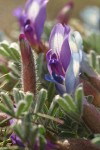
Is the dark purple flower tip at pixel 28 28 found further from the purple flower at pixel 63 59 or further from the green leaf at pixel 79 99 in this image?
the green leaf at pixel 79 99

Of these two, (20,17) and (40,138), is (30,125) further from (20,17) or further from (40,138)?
(20,17)

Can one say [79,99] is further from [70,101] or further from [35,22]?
[35,22]

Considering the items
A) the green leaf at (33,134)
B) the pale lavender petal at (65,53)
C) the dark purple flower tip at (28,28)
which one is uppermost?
the dark purple flower tip at (28,28)

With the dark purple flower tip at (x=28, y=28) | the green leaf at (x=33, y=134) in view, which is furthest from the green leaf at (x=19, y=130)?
the dark purple flower tip at (x=28, y=28)

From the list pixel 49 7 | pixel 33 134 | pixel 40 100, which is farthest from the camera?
pixel 49 7

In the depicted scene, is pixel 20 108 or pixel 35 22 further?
pixel 35 22

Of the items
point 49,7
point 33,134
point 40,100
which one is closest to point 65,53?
point 40,100

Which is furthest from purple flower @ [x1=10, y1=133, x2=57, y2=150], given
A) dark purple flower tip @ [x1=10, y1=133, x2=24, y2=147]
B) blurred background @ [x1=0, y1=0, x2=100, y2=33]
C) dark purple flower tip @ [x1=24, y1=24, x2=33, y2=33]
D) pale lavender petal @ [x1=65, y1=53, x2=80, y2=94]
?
blurred background @ [x1=0, y1=0, x2=100, y2=33]

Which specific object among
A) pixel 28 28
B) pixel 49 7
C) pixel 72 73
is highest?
pixel 49 7

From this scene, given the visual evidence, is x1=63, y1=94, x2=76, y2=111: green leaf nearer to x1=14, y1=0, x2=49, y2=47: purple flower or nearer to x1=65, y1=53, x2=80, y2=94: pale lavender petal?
x1=65, y1=53, x2=80, y2=94: pale lavender petal
